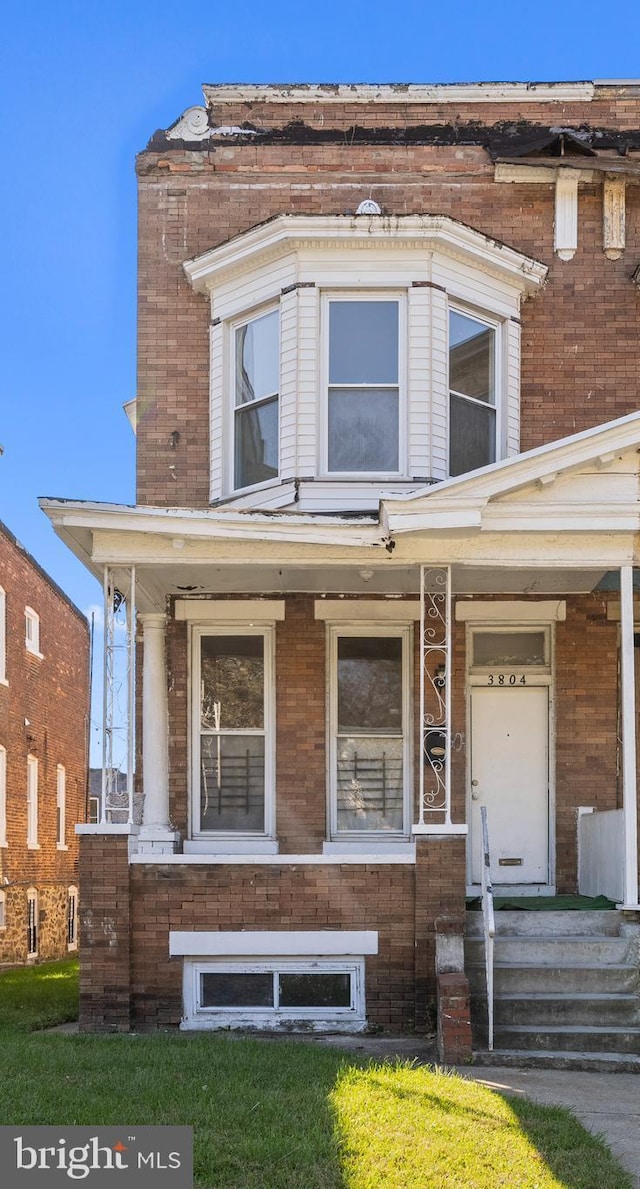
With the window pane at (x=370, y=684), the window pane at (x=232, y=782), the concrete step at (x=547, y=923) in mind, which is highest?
the window pane at (x=370, y=684)

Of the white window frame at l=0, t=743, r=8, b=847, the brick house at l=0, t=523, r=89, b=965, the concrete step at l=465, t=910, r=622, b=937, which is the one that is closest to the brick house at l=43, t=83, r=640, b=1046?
the concrete step at l=465, t=910, r=622, b=937

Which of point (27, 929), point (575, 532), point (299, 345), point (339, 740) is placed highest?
point (299, 345)

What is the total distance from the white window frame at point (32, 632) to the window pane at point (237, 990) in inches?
530

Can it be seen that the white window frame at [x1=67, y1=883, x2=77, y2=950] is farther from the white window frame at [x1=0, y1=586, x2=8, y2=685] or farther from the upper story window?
the upper story window

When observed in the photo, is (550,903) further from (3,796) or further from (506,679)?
(3,796)

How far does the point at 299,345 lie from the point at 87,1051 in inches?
245

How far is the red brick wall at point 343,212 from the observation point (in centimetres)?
1208

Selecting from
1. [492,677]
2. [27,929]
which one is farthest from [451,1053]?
[27,929]

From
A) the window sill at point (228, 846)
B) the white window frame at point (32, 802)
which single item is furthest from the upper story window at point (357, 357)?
the white window frame at point (32, 802)

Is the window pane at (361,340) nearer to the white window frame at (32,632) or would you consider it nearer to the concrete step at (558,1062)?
the concrete step at (558,1062)

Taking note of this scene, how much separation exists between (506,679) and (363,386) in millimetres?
2949

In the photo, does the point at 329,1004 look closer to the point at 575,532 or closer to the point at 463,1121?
the point at 463,1121

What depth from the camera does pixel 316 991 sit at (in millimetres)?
A: 9734

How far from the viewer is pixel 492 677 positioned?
11.7 meters
